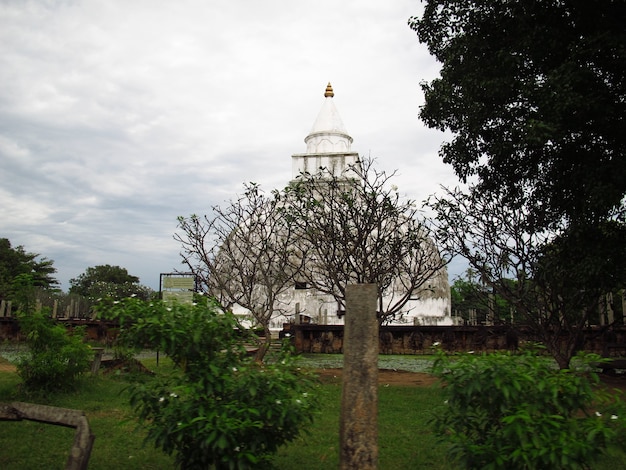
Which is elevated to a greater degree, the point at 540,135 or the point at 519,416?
the point at 540,135

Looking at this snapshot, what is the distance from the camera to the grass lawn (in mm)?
5742

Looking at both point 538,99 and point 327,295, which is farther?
point 327,295

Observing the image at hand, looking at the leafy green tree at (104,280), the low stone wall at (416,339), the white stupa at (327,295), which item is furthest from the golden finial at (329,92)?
the leafy green tree at (104,280)

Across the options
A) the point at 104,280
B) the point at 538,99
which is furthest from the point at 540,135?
the point at 104,280

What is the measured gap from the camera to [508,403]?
3984mm

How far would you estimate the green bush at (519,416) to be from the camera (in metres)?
3.69

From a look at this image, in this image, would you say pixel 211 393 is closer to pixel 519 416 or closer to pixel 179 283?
pixel 519 416

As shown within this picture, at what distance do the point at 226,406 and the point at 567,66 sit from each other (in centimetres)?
745

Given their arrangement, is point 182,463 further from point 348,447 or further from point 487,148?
point 487,148

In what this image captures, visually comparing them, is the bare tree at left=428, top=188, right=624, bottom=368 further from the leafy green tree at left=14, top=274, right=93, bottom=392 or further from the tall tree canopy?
the leafy green tree at left=14, top=274, right=93, bottom=392

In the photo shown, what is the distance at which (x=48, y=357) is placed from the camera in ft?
29.1

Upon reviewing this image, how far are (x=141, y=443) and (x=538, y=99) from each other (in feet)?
25.0

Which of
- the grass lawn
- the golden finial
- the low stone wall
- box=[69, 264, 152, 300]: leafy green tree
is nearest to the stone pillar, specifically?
the grass lawn

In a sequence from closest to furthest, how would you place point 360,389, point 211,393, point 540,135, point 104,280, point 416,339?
point 360,389 → point 211,393 → point 540,135 → point 416,339 → point 104,280
